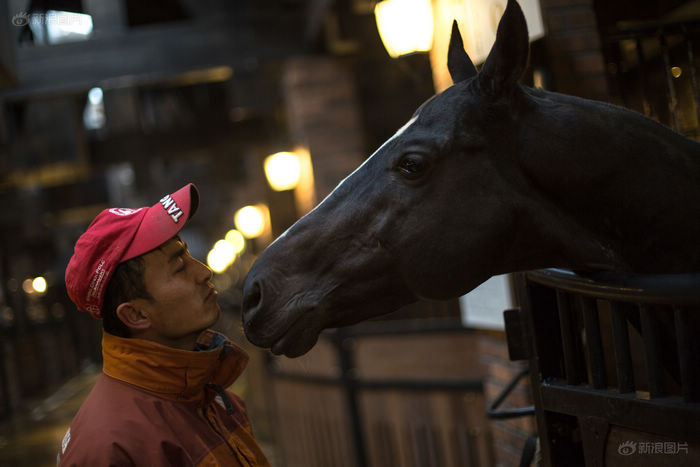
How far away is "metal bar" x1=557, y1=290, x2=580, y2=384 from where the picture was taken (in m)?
1.74

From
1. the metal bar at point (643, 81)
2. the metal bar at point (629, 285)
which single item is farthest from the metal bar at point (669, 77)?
the metal bar at point (629, 285)

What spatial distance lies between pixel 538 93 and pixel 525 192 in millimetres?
275

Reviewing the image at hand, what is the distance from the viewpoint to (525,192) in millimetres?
1707

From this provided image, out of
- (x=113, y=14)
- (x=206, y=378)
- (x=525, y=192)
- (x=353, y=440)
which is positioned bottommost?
(x=353, y=440)

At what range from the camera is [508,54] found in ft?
5.42

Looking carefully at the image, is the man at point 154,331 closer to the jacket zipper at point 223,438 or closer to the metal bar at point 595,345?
the jacket zipper at point 223,438

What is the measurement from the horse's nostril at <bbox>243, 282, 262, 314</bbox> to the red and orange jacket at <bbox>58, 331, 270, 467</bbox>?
19 cm

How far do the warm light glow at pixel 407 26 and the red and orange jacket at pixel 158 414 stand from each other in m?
3.21

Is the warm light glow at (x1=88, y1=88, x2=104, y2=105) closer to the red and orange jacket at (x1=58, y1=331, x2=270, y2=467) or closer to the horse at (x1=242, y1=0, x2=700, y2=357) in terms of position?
the red and orange jacket at (x1=58, y1=331, x2=270, y2=467)

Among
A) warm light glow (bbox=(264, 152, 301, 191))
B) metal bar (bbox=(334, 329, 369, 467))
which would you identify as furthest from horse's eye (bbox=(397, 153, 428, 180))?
warm light glow (bbox=(264, 152, 301, 191))

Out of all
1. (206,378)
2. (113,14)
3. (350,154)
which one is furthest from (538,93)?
(113,14)

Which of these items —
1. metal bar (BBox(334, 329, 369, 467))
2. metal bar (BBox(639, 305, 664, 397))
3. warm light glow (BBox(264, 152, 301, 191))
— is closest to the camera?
metal bar (BBox(639, 305, 664, 397))

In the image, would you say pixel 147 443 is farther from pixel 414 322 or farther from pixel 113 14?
pixel 113 14

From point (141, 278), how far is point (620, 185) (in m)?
1.25
